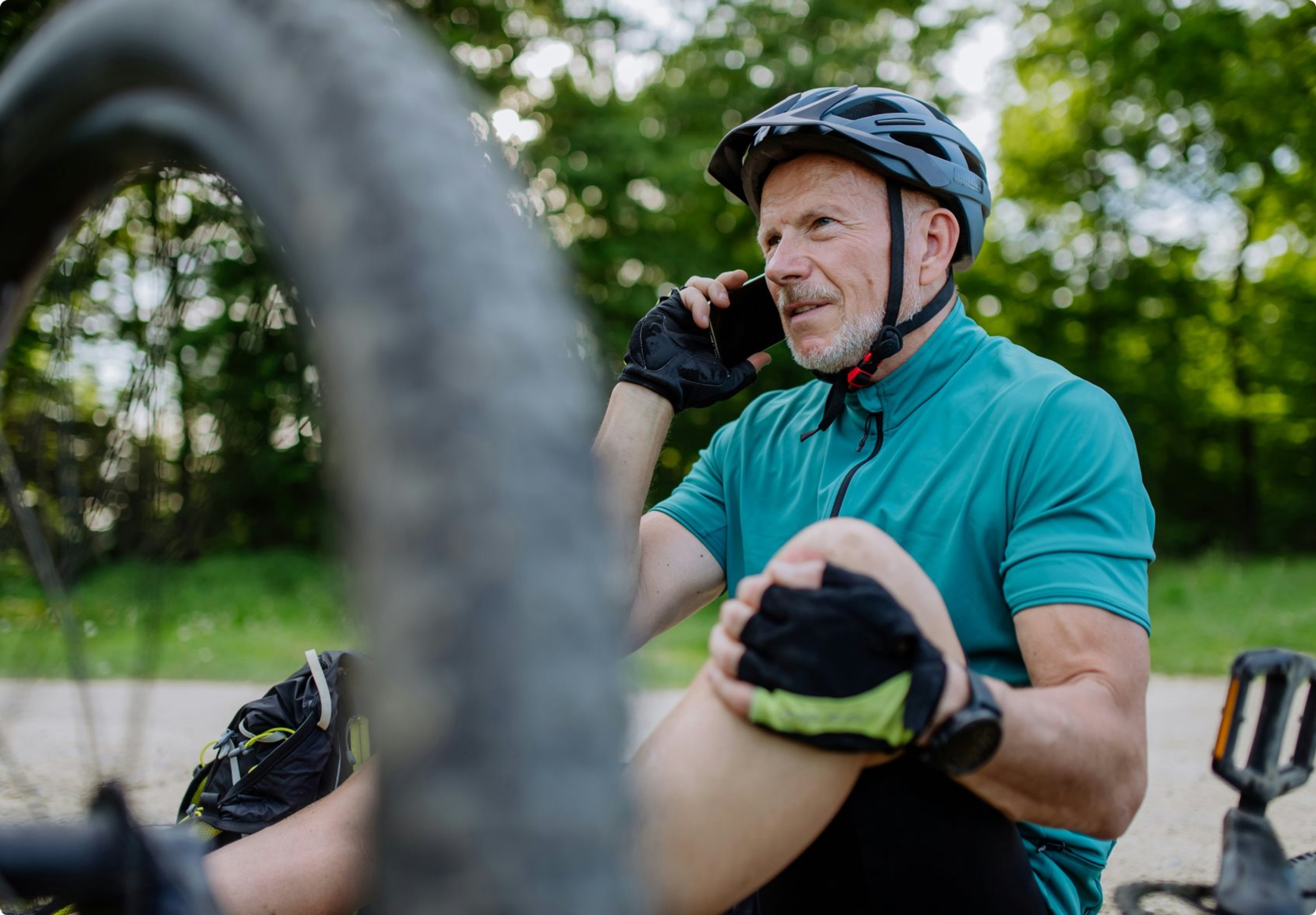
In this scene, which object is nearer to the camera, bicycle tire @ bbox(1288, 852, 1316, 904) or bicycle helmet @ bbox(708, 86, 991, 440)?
Result: bicycle tire @ bbox(1288, 852, 1316, 904)

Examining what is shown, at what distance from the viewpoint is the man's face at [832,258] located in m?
2.01

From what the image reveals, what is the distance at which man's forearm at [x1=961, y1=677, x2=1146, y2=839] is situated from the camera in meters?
1.21

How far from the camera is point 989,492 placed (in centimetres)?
159

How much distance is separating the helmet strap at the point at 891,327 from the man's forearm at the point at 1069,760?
0.76m

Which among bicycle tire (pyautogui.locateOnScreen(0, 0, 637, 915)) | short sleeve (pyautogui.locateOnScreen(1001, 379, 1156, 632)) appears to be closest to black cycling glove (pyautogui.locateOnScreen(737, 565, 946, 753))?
short sleeve (pyautogui.locateOnScreen(1001, 379, 1156, 632))

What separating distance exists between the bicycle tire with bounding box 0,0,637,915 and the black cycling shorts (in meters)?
0.77

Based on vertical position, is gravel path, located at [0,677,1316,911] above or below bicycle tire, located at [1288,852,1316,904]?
below

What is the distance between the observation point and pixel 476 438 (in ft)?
1.77

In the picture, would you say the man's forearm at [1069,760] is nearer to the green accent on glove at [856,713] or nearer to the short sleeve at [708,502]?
the green accent on glove at [856,713]

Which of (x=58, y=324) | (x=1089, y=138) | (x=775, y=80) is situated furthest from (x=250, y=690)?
(x=1089, y=138)

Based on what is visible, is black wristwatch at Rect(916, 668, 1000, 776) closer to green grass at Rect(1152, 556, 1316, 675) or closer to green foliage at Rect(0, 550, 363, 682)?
green foliage at Rect(0, 550, 363, 682)

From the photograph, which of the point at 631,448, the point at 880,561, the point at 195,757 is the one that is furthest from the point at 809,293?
the point at 195,757

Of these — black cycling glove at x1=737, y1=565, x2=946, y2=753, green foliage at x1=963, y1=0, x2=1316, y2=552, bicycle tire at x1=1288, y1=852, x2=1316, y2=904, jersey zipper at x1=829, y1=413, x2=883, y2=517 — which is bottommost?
bicycle tire at x1=1288, y1=852, x2=1316, y2=904

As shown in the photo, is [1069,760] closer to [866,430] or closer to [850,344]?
[866,430]
